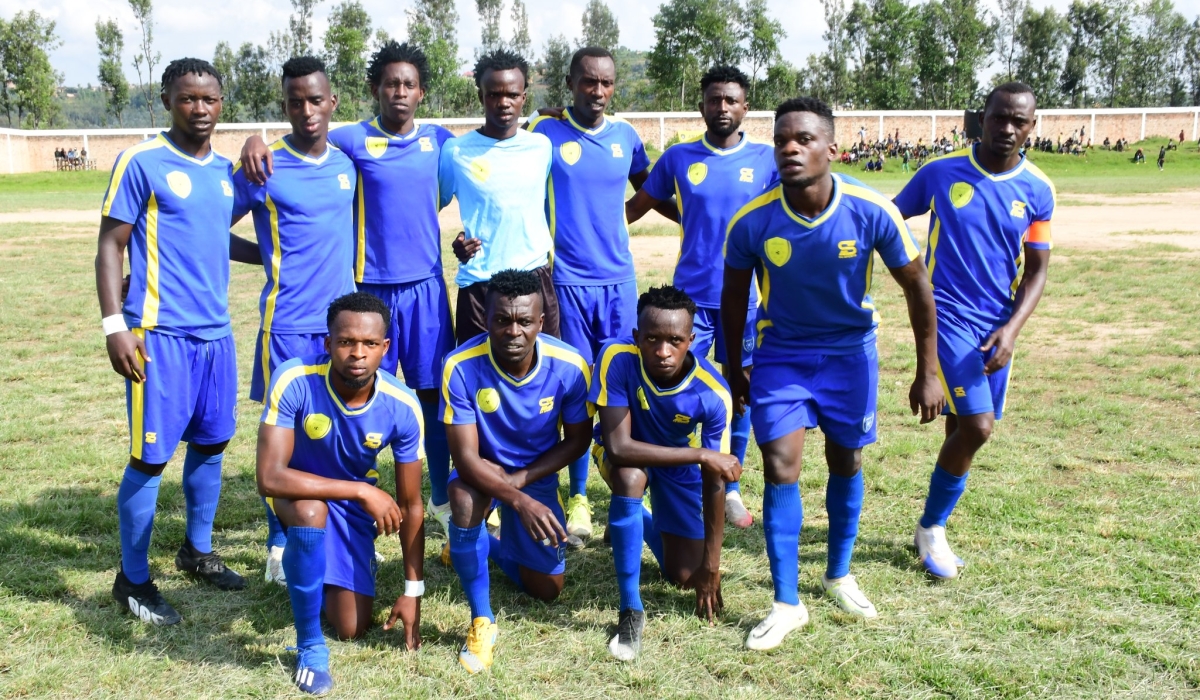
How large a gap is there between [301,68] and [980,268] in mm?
3480

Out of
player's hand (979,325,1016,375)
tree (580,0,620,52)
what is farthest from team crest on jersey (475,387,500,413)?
tree (580,0,620,52)

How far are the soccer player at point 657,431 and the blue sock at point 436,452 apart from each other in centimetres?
123

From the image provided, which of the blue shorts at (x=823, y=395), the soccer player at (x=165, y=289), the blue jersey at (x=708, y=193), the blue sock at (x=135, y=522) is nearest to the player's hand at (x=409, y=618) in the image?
the soccer player at (x=165, y=289)

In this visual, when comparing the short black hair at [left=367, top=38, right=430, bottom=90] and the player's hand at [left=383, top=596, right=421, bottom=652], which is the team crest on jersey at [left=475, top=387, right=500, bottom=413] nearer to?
the player's hand at [left=383, top=596, right=421, bottom=652]

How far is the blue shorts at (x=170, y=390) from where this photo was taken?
167 inches

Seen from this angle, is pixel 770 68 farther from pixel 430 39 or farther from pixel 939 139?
pixel 430 39

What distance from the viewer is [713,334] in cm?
556

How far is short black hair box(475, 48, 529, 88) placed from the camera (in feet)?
16.5

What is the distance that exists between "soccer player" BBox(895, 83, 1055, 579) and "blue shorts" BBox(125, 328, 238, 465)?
3.48m

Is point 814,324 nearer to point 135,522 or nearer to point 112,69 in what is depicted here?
point 135,522

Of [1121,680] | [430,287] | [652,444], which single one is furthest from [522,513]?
[1121,680]

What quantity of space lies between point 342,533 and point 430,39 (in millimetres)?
73580

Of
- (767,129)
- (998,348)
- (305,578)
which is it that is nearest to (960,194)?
(998,348)

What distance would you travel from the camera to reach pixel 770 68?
238 ft
